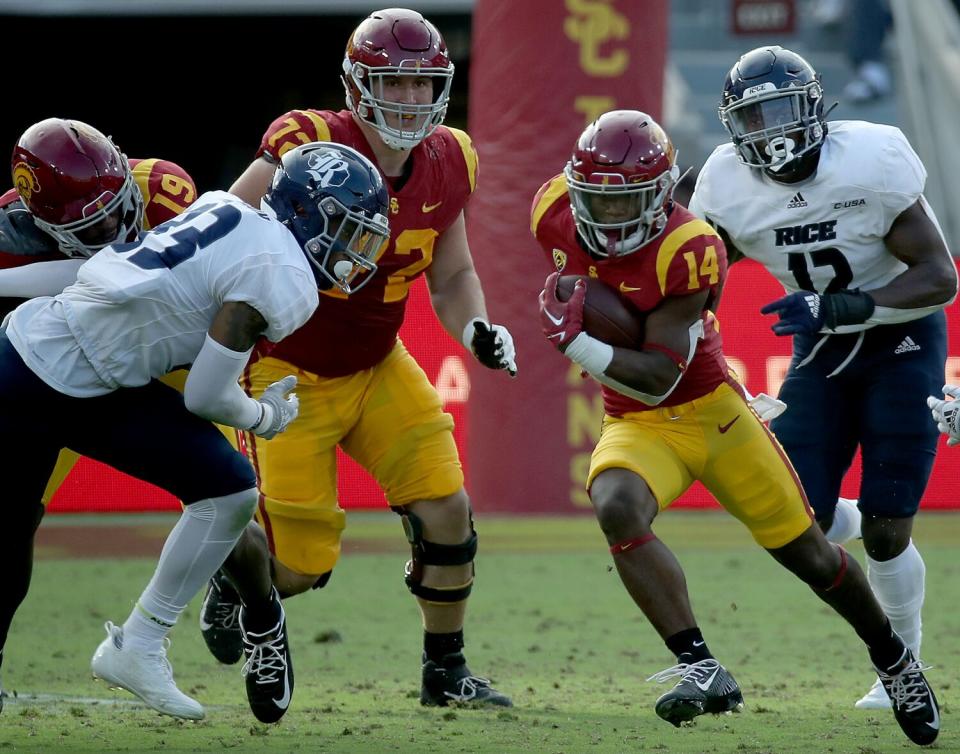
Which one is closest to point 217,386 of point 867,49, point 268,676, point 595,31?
point 268,676

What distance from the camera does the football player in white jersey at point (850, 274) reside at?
14.4ft

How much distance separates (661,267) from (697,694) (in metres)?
1.06

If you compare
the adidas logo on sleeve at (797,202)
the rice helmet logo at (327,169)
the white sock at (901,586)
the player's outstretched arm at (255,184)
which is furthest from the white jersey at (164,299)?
the white sock at (901,586)

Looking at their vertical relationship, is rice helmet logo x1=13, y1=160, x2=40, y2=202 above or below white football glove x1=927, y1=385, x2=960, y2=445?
above

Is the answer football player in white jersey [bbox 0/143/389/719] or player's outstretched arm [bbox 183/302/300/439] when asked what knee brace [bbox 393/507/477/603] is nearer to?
football player in white jersey [bbox 0/143/389/719]

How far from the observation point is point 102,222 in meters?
3.87

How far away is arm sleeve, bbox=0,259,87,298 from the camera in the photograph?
12.9 feet

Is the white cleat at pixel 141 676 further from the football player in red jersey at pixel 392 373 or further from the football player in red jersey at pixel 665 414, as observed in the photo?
the football player in red jersey at pixel 665 414

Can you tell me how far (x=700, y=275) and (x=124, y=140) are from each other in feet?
41.6

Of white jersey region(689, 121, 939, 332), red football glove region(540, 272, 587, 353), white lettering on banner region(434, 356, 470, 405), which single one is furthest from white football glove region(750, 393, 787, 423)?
white lettering on banner region(434, 356, 470, 405)

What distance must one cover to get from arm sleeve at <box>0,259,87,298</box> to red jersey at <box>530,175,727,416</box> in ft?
4.09

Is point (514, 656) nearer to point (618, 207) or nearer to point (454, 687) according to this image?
point (454, 687)

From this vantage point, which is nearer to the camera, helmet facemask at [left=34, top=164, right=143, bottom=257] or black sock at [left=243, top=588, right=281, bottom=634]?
helmet facemask at [left=34, top=164, right=143, bottom=257]

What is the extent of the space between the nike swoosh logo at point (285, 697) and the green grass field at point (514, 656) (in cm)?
7
